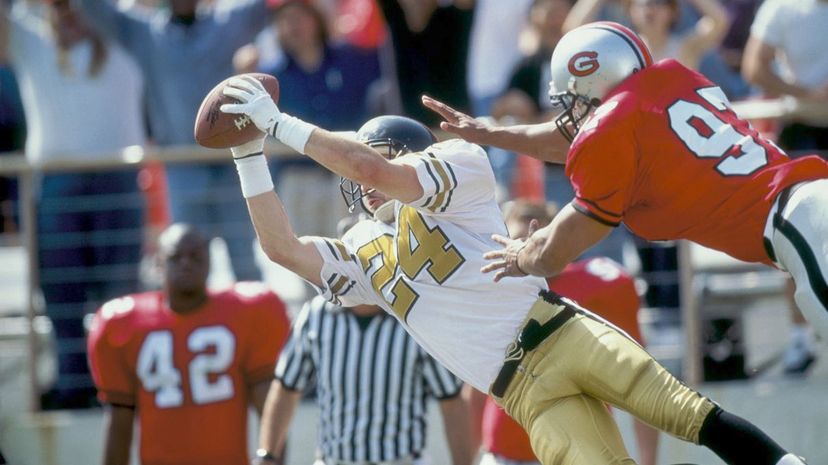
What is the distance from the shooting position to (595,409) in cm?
525

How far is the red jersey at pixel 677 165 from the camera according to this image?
5043 mm

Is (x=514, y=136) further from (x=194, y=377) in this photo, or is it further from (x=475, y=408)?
(x=194, y=377)

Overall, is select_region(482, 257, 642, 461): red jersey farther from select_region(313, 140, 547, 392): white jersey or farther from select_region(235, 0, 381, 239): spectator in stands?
select_region(235, 0, 381, 239): spectator in stands

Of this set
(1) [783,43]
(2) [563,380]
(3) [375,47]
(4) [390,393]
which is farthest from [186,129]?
(2) [563,380]

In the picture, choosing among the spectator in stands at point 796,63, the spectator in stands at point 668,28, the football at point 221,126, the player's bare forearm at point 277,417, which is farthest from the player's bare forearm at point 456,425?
the spectator in stands at point 668,28

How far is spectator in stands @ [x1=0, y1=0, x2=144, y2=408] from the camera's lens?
8.34m

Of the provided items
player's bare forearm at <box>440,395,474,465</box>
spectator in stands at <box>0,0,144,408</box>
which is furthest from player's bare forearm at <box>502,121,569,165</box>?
spectator in stands at <box>0,0,144,408</box>

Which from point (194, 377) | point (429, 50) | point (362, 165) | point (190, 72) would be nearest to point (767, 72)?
point (429, 50)

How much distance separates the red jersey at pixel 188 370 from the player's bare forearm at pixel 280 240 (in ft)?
5.92

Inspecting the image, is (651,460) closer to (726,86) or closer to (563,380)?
(563,380)

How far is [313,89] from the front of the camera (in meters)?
8.50

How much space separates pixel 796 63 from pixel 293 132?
377 centimetres

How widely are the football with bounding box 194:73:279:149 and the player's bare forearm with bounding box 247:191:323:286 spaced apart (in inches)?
9.9

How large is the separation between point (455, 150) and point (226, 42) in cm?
334
